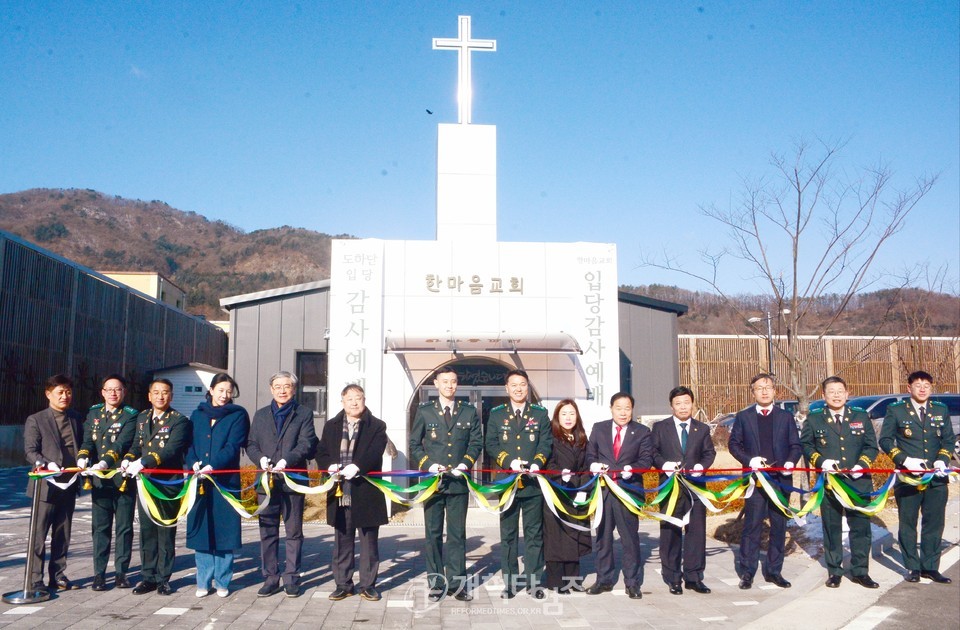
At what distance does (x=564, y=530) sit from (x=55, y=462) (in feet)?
15.3

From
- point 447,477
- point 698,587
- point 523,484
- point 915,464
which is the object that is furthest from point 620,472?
Answer: point 915,464

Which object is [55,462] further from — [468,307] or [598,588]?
[468,307]

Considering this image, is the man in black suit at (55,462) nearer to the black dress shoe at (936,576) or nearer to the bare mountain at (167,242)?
the black dress shoe at (936,576)

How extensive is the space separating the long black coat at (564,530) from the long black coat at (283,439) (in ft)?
7.41

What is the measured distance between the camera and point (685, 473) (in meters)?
7.15

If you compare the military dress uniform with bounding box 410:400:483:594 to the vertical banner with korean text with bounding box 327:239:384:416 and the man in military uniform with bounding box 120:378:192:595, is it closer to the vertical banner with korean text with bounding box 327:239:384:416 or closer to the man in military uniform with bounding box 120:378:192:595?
the man in military uniform with bounding box 120:378:192:595

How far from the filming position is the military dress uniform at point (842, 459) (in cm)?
719

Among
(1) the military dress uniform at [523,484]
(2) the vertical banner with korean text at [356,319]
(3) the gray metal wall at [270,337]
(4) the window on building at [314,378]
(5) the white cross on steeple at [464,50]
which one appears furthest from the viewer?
(4) the window on building at [314,378]

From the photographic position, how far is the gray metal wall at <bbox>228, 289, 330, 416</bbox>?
15.4 metres

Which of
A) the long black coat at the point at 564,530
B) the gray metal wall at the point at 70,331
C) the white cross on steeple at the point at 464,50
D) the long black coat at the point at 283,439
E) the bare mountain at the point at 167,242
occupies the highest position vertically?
the bare mountain at the point at 167,242

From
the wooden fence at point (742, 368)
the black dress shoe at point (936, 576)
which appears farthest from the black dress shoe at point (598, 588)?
the wooden fence at point (742, 368)

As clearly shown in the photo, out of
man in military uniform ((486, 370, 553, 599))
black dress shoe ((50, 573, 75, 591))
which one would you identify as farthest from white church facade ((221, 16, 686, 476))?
black dress shoe ((50, 573, 75, 591))

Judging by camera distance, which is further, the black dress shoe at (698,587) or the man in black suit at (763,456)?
the man in black suit at (763,456)

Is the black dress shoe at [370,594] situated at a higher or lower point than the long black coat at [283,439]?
lower
